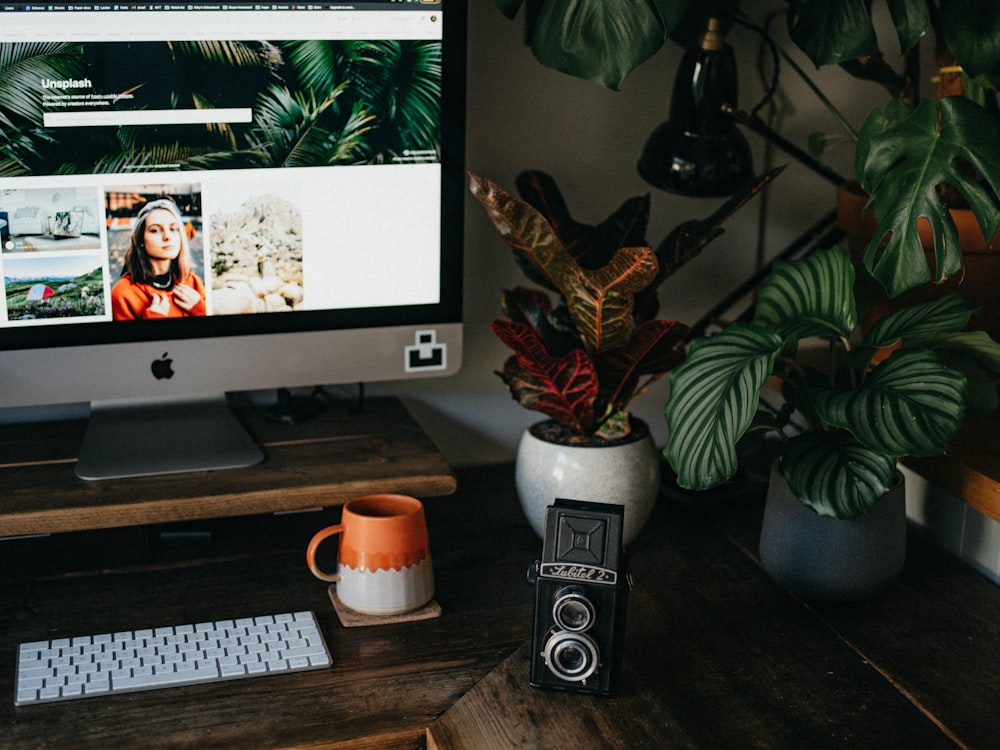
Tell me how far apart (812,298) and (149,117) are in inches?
28.6

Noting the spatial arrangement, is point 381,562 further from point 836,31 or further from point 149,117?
point 836,31

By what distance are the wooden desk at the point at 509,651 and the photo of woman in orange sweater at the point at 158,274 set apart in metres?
0.25

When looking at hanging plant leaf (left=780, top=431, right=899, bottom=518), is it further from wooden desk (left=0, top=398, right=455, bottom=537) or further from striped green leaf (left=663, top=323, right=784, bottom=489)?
wooden desk (left=0, top=398, right=455, bottom=537)

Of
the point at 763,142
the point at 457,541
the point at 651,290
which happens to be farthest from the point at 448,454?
the point at 763,142

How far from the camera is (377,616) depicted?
1079 mm

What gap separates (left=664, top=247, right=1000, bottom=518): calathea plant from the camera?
96 centimetres

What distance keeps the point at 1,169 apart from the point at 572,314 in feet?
2.00

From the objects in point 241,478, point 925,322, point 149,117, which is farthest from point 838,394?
point 149,117

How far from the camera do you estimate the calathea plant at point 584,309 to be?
1.10 meters

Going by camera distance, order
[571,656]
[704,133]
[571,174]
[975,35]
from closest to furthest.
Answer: [571,656], [975,35], [704,133], [571,174]

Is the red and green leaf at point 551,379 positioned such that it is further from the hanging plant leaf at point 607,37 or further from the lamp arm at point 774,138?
the lamp arm at point 774,138

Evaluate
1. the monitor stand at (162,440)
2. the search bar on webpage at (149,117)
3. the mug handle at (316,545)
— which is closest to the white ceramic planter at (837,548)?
the mug handle at (316,545)

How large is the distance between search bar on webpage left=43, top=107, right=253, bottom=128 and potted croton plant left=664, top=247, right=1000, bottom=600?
54 cm

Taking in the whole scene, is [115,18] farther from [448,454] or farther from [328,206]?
[448,454]
